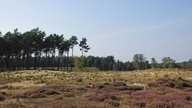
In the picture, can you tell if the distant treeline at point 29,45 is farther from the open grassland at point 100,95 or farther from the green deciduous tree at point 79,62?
the open grassland at point 100,95

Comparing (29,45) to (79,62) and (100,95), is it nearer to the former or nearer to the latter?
(79,62)

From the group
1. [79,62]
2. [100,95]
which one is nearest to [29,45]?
[79,62]

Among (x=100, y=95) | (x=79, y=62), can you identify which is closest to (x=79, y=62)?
(x=79, y=62)

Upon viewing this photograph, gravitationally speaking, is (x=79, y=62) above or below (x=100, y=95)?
above

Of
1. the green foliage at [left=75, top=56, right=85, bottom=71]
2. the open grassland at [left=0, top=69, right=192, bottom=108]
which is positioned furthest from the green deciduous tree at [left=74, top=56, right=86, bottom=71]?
the open grassland at [left=0, top=69, right=192, bottom=108]

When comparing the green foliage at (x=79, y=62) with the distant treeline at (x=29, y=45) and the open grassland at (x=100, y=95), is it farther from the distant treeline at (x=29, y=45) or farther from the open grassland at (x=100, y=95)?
the open grassland at (x=100, y=95)

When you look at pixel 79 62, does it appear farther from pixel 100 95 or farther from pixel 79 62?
pixel 100 95

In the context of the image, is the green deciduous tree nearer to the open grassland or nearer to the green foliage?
the green foliage

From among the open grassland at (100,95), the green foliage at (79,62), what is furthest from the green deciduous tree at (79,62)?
the open grassland at (100,95)

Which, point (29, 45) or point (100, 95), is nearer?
point (100, 95)

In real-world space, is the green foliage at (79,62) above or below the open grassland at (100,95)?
above

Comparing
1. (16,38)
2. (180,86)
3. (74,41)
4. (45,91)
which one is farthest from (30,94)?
(74,41)

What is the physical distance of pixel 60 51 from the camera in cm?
14788

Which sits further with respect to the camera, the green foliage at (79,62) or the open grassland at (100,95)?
the green foliage at (79,62)
